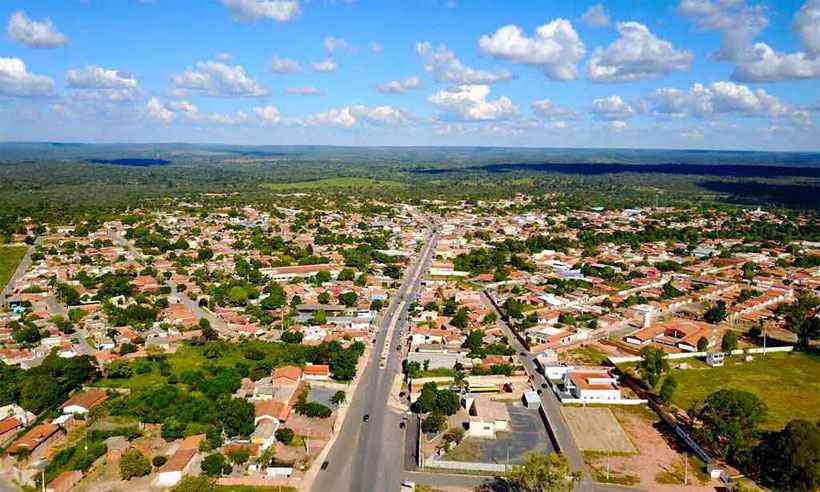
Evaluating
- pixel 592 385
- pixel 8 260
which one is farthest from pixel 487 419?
pixel 8 260

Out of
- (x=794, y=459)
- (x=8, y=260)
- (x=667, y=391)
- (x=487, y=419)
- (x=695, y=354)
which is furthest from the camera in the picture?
(x=8, y=260)

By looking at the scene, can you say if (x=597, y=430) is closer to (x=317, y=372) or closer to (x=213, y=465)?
(x=317, y=372)

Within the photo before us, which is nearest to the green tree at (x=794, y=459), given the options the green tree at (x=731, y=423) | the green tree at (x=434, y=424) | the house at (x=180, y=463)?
the green tree at (x=731, y=423)

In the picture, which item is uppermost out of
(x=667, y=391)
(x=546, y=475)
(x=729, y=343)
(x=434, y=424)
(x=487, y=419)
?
(x=546, y=475)

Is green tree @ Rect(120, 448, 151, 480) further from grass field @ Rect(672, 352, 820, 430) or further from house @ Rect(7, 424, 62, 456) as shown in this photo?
grass field @ Rect(672, 352, 820, 430)

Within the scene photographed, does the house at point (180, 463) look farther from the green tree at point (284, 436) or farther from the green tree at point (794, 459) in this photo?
the green tree at point (794, 459)

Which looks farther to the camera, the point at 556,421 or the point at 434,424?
the point at 556,421
